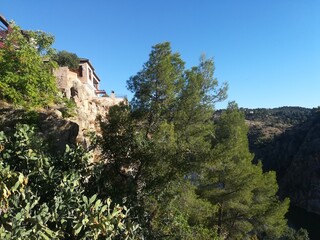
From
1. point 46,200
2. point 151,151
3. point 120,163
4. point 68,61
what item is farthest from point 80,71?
point 46,200

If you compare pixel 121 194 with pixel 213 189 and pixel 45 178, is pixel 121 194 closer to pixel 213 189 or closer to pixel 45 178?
pixel 45 178

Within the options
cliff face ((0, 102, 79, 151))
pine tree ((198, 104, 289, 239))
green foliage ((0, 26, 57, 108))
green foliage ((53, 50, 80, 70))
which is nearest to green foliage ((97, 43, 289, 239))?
cliff face ((0, 102, 79, 151))

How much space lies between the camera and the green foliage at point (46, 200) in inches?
325

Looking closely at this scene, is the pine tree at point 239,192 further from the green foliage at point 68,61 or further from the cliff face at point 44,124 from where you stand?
the green foliage at point 68,61

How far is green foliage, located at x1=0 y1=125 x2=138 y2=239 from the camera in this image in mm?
8258

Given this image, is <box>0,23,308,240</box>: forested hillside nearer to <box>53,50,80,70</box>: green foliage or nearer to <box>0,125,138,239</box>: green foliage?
<box>0,125,138,239</box>: green foliage

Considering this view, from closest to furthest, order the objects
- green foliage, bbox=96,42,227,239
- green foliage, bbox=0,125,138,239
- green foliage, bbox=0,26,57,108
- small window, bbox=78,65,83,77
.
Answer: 1. green foliage, bbox=0,125,138,239
2. green foliage, bbox=96,42,227,239
3. green foliage, bbox=0,26,57,108
4. small window, bbox=78,65,83,77

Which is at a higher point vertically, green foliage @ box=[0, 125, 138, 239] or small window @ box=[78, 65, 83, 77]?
small window @ box=[78, 65, 83, 77]

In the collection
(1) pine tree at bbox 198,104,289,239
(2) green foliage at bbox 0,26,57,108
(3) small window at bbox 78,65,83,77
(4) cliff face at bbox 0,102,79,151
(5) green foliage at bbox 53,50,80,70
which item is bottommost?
(1) pine tree at bbox 198,104,289,239

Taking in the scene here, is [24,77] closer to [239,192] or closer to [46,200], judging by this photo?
[46,200]

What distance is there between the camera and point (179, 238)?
12398 mm

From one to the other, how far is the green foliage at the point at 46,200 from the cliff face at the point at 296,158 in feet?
251

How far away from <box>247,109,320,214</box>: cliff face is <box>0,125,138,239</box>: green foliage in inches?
3015

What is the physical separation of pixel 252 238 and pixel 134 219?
66.2 feet
